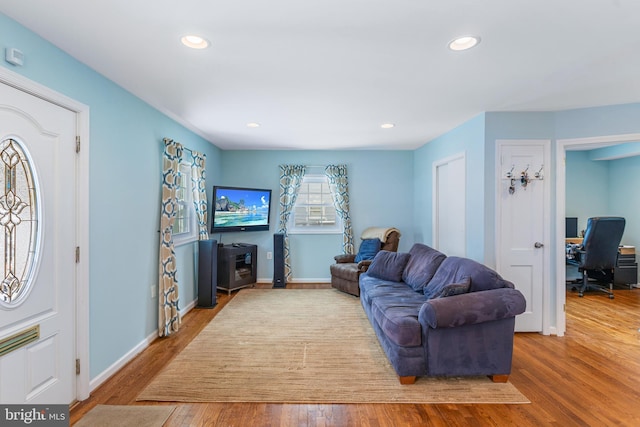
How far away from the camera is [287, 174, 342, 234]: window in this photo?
5727mm

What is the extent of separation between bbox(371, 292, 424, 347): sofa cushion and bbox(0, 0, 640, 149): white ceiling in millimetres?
1982

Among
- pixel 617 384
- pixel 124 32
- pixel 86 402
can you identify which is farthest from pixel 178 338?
pixel 617 384

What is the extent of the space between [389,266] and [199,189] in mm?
2881

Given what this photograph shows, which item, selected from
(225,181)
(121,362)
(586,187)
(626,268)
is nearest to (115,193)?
(121,362)

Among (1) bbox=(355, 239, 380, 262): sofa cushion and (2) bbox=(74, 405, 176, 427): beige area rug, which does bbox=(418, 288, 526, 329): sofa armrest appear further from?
(1) bbox=(355, 239, 380, 262): sofa cushion

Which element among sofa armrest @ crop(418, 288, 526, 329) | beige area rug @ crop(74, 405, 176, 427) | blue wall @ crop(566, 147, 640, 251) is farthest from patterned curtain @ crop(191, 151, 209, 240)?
blue wall @ crop(566, 147, 640, 251)

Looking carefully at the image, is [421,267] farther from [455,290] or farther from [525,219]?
[525,219]

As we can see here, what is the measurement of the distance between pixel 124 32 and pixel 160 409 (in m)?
2.48

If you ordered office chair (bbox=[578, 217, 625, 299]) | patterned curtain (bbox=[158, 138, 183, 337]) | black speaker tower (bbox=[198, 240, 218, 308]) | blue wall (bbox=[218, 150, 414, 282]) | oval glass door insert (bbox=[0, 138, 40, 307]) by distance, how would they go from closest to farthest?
oval glass door insert (bbox=[0, 138, 40, 307]) < patterned curtain (bbox=[158, 138, 183, 337]) < black speaker tower (bbox=[198, 240, 218, 308]) < office chair (bbox=[578, 217, 625, 299]) < blue wall (bbox=[218, 150, 414, 282])

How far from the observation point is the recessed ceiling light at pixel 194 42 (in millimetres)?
1913

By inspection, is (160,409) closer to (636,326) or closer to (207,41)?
(207,41)

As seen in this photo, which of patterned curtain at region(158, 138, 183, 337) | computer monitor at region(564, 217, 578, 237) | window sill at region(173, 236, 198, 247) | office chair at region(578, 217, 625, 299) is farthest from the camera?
computer monitor at region(564, 217, 578, 237)

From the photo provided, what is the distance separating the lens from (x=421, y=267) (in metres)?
3.59

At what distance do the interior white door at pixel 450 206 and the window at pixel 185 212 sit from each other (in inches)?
144
